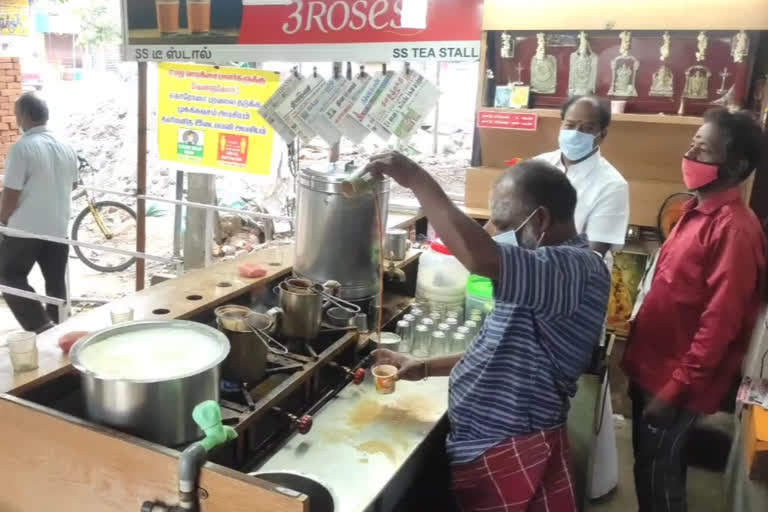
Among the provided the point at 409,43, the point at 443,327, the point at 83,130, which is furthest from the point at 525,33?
the point at 83,130

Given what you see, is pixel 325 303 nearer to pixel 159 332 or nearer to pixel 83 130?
pixel 159 332

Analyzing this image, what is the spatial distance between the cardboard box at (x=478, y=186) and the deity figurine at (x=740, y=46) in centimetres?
136

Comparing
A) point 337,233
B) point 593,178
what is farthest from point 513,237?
point 593,178

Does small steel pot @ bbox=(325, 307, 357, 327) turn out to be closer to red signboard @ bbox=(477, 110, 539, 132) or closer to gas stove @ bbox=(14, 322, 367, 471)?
gas stove @ bbox=(14, 322, 367, 471)

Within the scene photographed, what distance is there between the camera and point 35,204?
380cm

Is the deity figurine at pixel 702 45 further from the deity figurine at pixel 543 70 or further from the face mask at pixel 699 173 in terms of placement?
the face mask at pixel 699 173

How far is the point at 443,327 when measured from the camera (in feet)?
6.81

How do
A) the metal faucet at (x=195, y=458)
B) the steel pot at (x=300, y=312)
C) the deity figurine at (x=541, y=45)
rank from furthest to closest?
1. the deity figurine at (x=541, y=45)
2. the steel pot at (x=300, y=312)
3. the metal faucet at (x=195, y=458)

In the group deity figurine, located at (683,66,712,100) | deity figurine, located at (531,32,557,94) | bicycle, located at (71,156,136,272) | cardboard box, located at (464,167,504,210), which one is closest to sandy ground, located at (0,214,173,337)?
bicycle, located at (71,156,136,272)

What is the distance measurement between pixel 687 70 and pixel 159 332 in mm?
3223

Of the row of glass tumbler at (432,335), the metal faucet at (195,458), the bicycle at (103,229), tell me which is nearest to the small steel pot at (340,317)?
the row of glass tumbler at (432,335)

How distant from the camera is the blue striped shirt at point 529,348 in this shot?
130 cm

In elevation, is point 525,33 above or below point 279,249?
above

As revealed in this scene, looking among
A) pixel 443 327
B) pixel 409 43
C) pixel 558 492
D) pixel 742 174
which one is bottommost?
pixel 558 492
